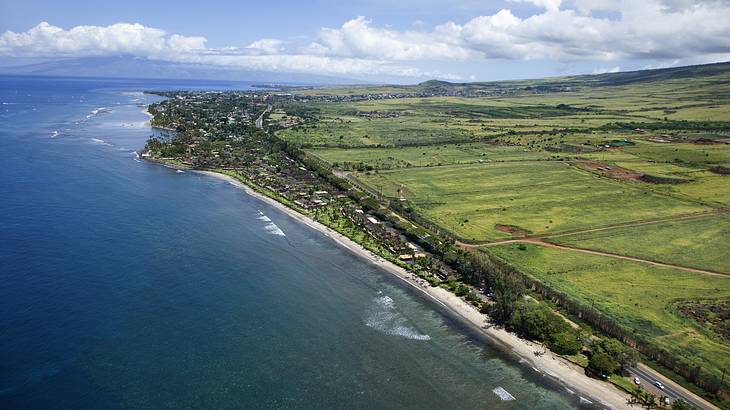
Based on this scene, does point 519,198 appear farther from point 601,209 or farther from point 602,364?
point 602,364

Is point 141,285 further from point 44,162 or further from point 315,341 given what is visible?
→ point 44,162

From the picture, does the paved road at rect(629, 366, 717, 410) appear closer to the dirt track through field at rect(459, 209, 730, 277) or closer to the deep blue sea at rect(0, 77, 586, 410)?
the deep blue sea at rect(0, 77, 586, 410)

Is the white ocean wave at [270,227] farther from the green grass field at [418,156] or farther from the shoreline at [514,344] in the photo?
the green grass field at [418,156]

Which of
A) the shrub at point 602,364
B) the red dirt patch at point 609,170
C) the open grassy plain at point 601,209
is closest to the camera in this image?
the shrub at point 602,364

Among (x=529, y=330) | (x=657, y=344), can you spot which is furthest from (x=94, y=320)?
(x=657, y=344)

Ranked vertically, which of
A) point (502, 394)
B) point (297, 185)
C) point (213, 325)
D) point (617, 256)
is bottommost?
point (502, 394)

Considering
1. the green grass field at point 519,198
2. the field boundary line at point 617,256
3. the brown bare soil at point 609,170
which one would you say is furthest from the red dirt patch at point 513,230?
the brown bare soil at point 609,170

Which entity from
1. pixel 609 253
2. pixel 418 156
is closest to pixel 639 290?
pixel 609 253
